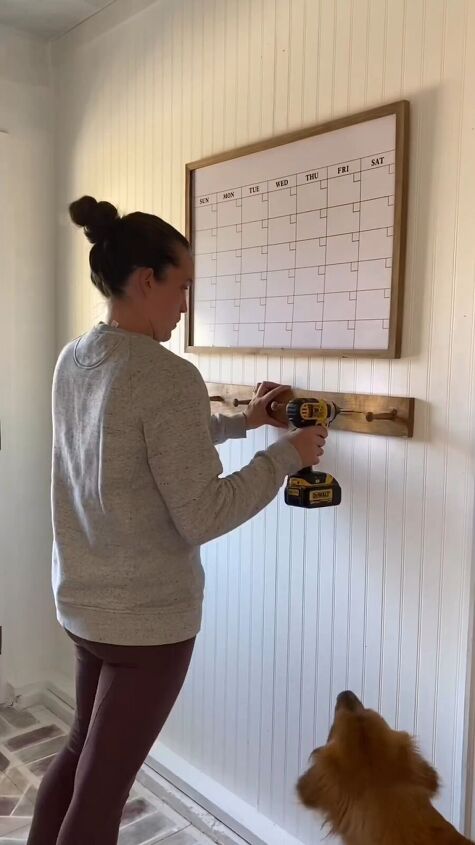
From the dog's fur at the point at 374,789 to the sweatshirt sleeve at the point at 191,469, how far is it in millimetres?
372

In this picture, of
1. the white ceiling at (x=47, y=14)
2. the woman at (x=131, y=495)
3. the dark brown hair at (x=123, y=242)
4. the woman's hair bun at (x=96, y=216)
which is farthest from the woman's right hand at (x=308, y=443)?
the white ceiling at (x=47, y=14)

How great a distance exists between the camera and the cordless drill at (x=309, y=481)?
144cm

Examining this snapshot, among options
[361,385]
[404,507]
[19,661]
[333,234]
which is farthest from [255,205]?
[19,661]

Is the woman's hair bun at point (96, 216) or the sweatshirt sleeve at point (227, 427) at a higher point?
the woman's hair bun at point (96, 216)

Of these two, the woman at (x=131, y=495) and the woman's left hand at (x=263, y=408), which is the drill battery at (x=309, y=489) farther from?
the woman's left hand at (x=263, y=408)

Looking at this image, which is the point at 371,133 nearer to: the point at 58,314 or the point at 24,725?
the point at 58,314

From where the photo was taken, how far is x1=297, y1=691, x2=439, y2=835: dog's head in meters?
1.01

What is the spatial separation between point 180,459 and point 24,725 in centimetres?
178

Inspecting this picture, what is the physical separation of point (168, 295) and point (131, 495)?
0.37 m

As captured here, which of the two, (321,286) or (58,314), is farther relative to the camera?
(58,314)

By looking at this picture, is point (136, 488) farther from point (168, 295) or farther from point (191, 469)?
point (168, 295)

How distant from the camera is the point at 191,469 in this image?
3.99 ft

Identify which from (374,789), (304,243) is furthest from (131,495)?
(304,243)

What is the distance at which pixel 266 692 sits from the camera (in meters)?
1.85
